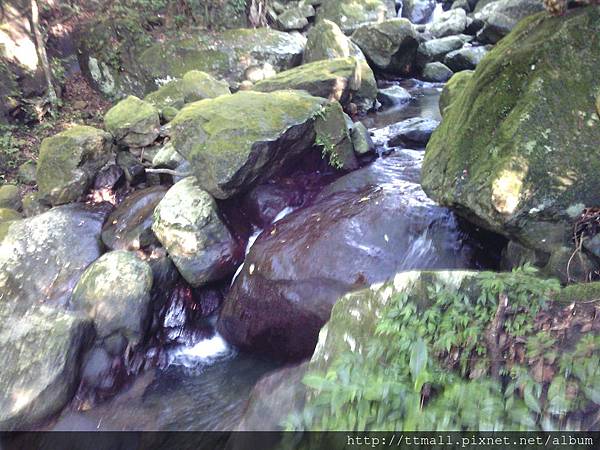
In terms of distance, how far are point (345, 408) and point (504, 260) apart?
275cm

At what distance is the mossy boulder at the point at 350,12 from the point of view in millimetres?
16562

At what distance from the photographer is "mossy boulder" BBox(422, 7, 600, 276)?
11.1 ft

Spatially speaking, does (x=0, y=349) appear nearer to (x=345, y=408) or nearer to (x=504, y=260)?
(x=345, y=408)

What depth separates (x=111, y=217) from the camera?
647 cm

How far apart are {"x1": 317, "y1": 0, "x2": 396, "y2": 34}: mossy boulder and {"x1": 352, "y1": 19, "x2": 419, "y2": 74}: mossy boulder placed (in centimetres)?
387

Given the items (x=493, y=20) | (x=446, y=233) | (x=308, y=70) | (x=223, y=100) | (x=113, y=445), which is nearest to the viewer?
(x=113, y=445)

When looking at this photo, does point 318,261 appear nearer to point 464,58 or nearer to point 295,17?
point 464,58

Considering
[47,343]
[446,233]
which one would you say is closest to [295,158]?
[446,233]

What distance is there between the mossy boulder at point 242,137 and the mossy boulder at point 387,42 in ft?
24.1

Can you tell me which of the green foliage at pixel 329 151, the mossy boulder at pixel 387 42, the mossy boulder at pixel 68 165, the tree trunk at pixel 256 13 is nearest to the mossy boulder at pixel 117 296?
the mossy boulder at pixel 68 165

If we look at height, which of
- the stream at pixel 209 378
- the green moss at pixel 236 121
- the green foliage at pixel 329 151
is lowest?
the stream at pixel 209 378

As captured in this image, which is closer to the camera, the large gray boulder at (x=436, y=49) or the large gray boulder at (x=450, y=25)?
the large gray boulder at (x=436, y=49)

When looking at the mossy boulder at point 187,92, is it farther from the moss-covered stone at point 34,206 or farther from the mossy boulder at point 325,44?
the mossy boulder at point 325,44

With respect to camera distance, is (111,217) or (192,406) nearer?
(192,406)
